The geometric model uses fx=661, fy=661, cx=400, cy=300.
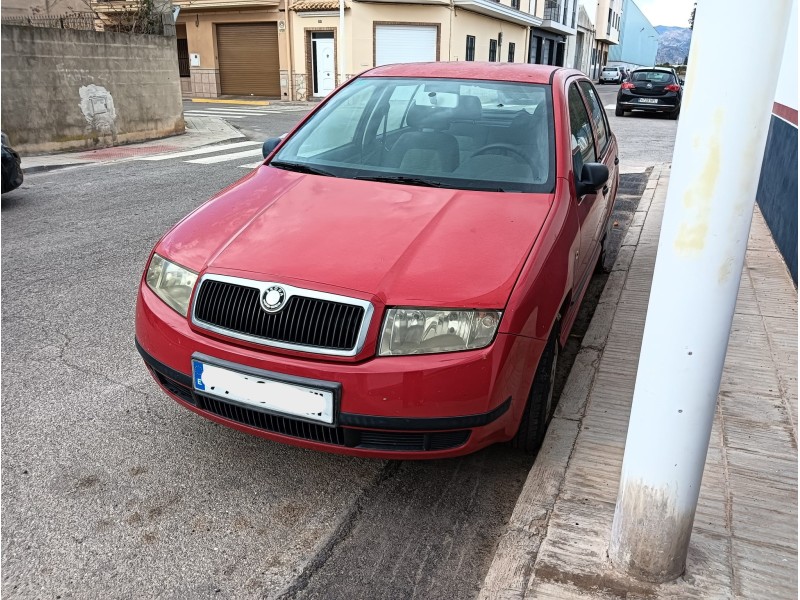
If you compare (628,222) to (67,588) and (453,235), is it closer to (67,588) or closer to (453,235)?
(453,235)

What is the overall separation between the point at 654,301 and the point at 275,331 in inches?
49.2

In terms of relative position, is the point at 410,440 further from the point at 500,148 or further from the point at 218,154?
the point at 218,154

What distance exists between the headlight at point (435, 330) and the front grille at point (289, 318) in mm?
120

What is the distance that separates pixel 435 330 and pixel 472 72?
2132 mm

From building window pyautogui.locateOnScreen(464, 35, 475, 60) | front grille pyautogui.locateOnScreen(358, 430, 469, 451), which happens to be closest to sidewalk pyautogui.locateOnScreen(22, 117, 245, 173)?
front grille pyautogui.locateOnScreen(358, 430, 469, 451)

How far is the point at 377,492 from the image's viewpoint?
8.77 feet

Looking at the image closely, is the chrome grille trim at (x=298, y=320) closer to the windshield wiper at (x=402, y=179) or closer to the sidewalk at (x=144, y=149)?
the windshield wiper at (x=402, y=179)

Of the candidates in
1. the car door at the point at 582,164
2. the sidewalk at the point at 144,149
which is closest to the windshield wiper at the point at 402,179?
the car door at the point at 582,164

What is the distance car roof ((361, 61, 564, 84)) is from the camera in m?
3.74

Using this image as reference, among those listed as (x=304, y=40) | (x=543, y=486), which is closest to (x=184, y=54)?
(x=304, y=40)

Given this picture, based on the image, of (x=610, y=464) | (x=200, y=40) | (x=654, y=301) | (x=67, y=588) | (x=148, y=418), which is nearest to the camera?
(x=654, y=301)

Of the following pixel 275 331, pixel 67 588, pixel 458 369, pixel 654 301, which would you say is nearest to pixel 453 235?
pixel 458 369

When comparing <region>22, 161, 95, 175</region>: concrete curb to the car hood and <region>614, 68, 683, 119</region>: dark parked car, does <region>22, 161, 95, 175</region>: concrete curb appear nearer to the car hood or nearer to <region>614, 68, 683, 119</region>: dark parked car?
the car hood

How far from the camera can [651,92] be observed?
18859 millimetres
